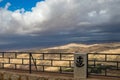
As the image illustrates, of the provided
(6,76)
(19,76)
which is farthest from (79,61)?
(6,76)

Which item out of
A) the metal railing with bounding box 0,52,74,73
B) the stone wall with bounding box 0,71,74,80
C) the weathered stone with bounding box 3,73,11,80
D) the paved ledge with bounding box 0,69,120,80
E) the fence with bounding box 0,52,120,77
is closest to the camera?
the paved ledge with bounding box 0,69,120,80

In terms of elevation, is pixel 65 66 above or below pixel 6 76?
above

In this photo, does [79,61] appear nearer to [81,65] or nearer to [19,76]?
[81,65]

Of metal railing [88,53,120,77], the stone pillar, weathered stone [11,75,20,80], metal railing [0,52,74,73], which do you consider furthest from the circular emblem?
weathered stone [11,75,20,80]

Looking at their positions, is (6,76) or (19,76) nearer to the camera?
(19,76)

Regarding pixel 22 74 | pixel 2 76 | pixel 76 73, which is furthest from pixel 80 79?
→ pixel 2 76

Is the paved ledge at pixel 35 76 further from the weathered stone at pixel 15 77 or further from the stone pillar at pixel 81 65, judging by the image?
the stone pillar at pixel 81 65

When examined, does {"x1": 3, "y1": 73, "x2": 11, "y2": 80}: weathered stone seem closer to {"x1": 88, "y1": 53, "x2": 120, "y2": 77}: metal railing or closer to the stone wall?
the stone wall

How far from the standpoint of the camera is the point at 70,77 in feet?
48.5

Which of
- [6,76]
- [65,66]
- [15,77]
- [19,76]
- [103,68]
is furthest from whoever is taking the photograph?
[6,76]

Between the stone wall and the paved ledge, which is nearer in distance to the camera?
the paved ledge

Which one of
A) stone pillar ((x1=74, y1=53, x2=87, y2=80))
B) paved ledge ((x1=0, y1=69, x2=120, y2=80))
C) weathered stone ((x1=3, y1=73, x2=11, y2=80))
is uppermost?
stone pillar ((x1=74, y1=53, x2=87, y2=80))

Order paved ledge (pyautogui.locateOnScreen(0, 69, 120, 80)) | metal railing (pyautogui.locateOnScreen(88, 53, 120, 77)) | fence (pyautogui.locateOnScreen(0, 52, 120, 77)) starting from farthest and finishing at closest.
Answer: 1. fence (pyautogui.locateOnScreen(0, 52, 120, 77))
2. paved ledge (pyautogui.locateOnScreen(0, 69, 120, 80))
3. metal railing (pyautogui.locateOnScreen(88, 53, 120, 77))

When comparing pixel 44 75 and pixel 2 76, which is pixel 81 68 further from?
pixel 2 76
